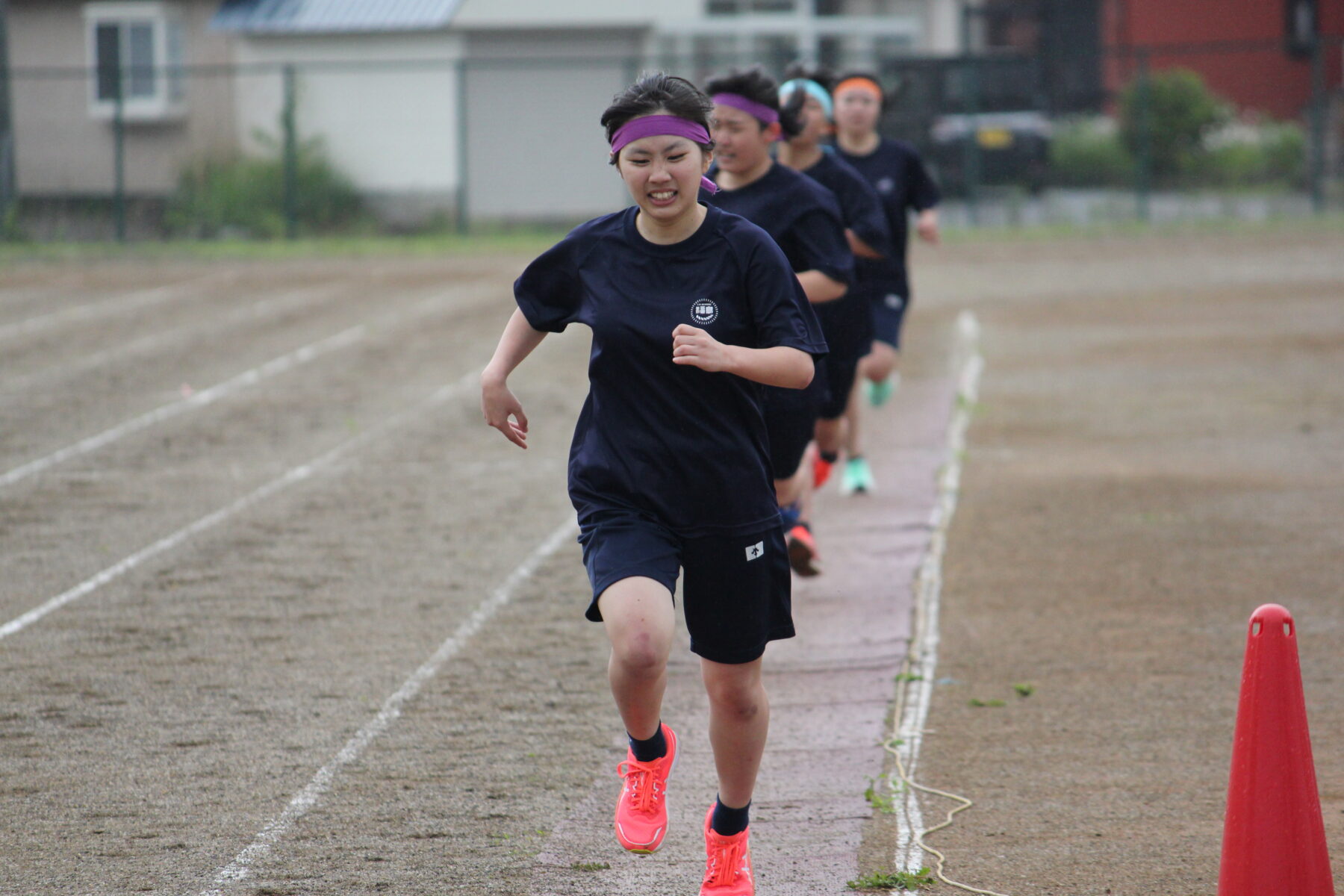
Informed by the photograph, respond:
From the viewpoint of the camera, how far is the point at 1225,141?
84.9ft

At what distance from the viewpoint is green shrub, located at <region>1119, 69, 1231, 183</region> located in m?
25.2

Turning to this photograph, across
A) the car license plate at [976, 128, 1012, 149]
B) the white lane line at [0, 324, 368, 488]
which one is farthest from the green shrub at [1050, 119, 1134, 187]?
the white lane line at [0, 324, 368, 488]

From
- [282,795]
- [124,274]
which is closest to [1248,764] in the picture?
[282,795]

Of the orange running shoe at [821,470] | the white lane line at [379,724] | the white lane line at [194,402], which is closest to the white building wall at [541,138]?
the white lane line at [194,402]

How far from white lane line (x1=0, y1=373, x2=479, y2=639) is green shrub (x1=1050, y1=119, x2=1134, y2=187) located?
A: 50.3 feet

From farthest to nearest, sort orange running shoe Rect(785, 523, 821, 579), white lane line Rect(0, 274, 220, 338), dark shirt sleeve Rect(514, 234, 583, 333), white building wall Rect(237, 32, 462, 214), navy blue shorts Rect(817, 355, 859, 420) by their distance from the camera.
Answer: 1. white building wall Rect(237, 32, 462, 214)
2. white lane line Rect(0, 274, 220, 338)
3. navy blue shorts Rect(817, 355, 859, 420)
4. orange running shoe Rect(785, 523, 821, 579)
5. dark shirt sleeve Rect(514, 234, 583, 333)

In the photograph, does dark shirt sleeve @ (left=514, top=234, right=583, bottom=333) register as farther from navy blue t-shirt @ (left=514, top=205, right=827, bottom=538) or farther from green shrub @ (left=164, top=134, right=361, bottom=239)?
green shrub @ (left=164, top=134, right=361, bottom=239)

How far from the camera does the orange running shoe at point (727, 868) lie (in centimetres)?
382

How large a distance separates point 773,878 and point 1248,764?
1.27 metres

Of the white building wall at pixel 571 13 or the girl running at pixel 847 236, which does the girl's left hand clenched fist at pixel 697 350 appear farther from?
the white building wall at pixel 571 13

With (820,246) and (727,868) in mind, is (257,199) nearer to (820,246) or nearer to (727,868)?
(820,246)

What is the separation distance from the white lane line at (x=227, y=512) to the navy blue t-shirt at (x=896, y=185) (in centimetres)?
380

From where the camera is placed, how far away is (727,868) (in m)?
3.85

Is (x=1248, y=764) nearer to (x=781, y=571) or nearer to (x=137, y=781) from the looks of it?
(x=781, y=571)
